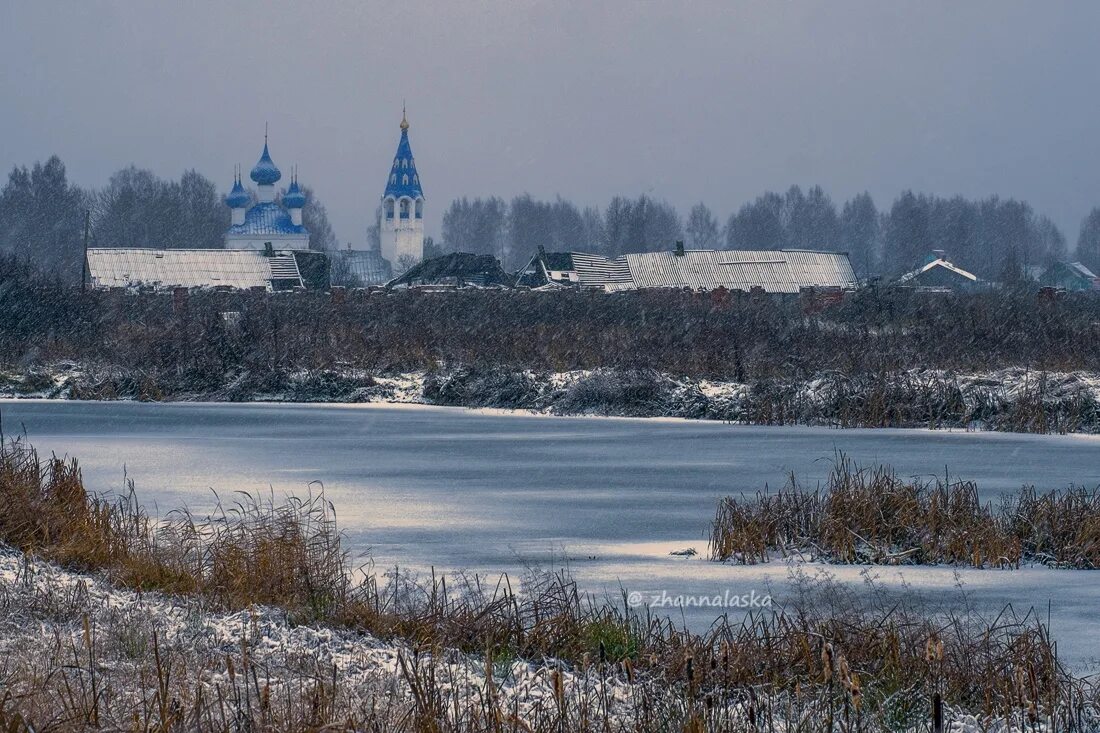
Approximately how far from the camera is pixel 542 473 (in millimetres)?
16141

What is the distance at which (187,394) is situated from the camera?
89.3 feet

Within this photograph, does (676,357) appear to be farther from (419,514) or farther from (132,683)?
(132,683)

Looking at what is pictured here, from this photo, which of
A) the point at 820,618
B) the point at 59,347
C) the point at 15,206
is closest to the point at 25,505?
the point at 820,618

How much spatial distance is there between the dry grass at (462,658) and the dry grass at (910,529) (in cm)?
139

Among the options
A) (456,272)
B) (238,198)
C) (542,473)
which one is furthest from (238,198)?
(542,473)

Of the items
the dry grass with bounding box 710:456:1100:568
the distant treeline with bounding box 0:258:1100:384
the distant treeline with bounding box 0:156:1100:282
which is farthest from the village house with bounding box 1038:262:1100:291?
the dry grass with bounding box 710:456:1100:568

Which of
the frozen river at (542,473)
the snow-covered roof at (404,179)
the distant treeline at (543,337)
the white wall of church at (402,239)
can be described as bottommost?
the frozen river at (542,473)

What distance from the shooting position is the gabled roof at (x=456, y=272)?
65.2 m

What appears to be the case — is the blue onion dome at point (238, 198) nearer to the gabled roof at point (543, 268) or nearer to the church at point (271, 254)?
the church at point (271, 254)

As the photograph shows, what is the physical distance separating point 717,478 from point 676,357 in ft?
36.9

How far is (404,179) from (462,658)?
124 m

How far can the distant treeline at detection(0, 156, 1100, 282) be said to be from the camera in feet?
388

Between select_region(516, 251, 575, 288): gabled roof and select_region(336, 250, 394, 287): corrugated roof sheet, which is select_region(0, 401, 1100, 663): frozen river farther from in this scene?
select_region(336, 250, 394, 287): corrugated roof sheet

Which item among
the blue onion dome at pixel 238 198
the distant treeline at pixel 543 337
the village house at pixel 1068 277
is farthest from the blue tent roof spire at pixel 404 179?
the distant treeline at pixel 543 337
